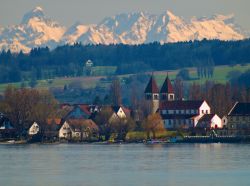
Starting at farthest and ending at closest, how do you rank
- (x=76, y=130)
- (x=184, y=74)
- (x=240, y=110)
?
1. (x=184, y=74)
2. (x=240, y=110)
3. (x=76, y=130)

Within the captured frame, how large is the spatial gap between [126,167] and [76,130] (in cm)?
4624

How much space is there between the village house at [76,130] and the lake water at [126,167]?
24.8 m

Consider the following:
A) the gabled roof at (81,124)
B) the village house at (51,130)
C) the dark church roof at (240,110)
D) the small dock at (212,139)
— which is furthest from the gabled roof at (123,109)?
the small dock at (212,139)

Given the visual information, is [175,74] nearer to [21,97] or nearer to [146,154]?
[21,97]

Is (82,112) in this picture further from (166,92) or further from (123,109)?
(166,92)

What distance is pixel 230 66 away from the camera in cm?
19062

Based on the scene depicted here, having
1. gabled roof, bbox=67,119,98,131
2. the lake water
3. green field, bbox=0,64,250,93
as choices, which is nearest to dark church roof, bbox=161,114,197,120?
gabled roof, bbox=67,119,98,131

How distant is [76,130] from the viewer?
106625 mm

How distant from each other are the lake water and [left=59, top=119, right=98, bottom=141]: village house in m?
24.8

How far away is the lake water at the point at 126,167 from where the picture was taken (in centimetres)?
5156

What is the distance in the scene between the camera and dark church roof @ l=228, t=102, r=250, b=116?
350 feet

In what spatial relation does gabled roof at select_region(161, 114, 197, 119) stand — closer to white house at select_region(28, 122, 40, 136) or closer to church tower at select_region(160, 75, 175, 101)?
church tower at select_region(160, 75, 175, 101)

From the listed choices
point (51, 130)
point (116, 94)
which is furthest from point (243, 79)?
point (51, 130)

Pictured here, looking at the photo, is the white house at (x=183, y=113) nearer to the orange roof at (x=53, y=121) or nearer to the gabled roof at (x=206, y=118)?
the gabled roof at (x=206, y=118)
